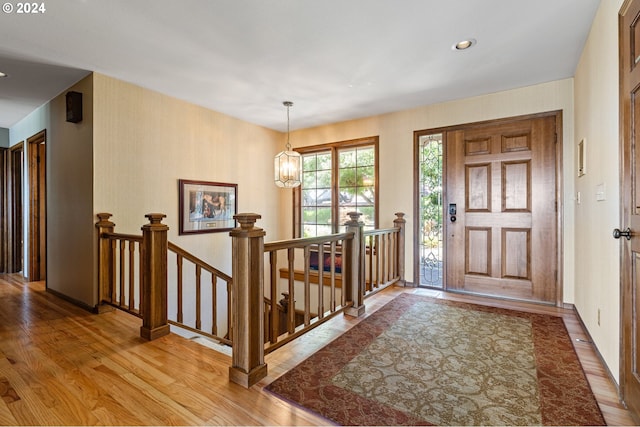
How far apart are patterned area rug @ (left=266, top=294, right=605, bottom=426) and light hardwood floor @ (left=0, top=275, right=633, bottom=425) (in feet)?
0.37

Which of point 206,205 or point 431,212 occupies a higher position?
point 206,205

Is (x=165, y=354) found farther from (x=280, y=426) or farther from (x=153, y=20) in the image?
(x=153, y=20)

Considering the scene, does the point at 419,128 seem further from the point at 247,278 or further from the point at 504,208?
the point at 247,278

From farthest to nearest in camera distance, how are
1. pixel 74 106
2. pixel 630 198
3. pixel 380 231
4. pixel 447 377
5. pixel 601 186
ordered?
pixel 380 231, pixel 74 106, pixel 601 186, pixel 447 377, pixel 630 198

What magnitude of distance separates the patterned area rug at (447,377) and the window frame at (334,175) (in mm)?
2277

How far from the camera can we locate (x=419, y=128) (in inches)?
165

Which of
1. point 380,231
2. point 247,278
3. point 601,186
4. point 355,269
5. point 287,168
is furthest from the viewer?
point 287,168

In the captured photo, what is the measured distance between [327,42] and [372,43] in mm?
387

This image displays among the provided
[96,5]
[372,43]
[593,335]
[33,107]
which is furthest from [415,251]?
[33,107]

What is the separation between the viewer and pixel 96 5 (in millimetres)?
2115

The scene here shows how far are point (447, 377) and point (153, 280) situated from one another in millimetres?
2296

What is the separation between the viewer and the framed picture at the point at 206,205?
4.01 metres

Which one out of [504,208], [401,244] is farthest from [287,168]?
[504,208]

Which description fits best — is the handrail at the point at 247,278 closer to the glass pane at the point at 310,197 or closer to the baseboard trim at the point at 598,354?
the glass pane at the point at 310,197
